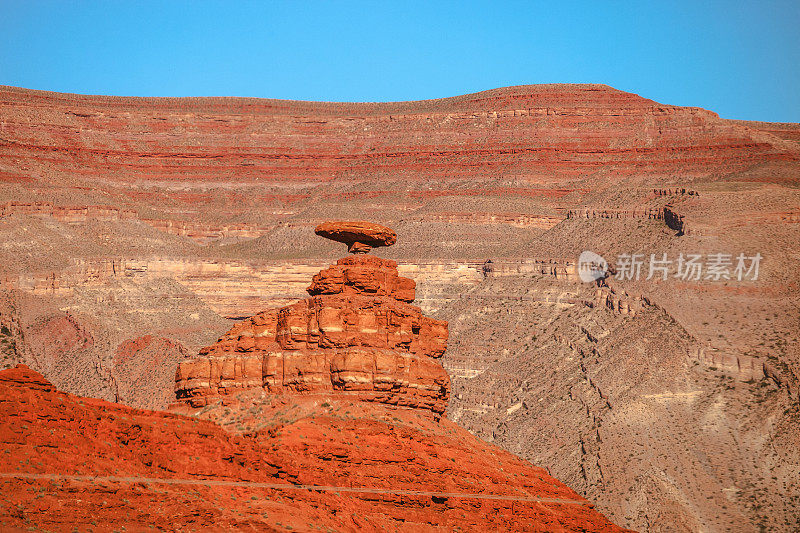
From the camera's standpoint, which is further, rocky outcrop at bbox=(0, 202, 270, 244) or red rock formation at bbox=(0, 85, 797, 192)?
red rock formation at bbox=(0, 85, 797, 192)

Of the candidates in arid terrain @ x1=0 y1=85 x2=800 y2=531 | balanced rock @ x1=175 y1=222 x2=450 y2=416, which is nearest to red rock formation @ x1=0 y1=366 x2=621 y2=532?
arid terrain @ x1=0 y1=85 x2=800 y2=531

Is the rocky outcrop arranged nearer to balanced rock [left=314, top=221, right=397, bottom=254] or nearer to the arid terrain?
the arid terrain

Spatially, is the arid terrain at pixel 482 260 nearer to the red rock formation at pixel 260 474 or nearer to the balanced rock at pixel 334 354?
the red rock formation at pixel 260 474

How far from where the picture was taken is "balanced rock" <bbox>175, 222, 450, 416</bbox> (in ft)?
143

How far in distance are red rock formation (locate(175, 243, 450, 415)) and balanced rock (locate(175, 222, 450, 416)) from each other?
3 cm

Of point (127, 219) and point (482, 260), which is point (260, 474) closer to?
point (482, 260)

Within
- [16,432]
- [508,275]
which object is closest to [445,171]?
[508,275]

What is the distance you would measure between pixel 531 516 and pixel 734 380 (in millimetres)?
54076

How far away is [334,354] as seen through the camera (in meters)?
43.9

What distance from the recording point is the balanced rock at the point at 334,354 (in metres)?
43.4

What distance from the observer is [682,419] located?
88.4 metres

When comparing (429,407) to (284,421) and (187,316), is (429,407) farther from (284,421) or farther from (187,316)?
(187,316)

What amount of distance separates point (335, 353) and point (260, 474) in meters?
9.34

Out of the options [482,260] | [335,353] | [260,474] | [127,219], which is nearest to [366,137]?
[127,219]
